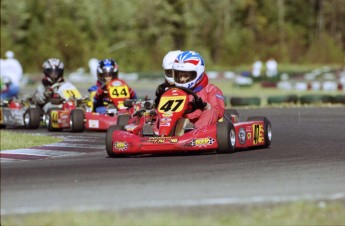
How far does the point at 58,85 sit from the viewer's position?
18.2 m

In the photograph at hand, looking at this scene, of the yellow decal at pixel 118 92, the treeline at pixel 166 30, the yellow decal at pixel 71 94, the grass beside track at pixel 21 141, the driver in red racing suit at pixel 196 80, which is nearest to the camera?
the driver in red racing suit at pixel 196 80

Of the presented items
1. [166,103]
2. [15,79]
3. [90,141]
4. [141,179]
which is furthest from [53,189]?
[15,79]

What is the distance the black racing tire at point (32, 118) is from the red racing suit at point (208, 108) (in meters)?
6.33

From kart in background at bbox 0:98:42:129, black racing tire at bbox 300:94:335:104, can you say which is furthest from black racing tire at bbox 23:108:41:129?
black racing tire at bbox 300:94:335:104

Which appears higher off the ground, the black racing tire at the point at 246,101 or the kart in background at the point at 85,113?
the kart in background at the point at 85,113

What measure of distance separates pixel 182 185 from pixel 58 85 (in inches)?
413

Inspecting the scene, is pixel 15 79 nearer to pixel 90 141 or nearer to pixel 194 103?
pixel 90 141

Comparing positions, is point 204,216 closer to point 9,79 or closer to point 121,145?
point 121,145

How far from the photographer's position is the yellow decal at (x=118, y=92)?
1636 centimetres

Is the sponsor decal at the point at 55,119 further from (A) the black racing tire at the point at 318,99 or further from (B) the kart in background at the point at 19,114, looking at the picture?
(A) the black racing tire at the point at 318,99

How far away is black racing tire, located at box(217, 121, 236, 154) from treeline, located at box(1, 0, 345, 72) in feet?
168

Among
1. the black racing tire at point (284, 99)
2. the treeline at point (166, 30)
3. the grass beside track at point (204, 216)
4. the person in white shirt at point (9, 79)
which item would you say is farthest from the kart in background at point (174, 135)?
the treeline at point (166, 30)

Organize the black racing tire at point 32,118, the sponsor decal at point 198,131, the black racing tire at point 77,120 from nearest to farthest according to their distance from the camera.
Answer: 1. the sponsor decal at point 198,131
2. the black racing tire at point 77,120
3. the black racing tire at point 32,118

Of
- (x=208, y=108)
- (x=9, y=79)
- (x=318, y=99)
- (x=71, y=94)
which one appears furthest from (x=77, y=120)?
(x=318, y=99)
